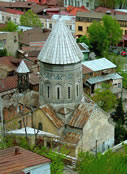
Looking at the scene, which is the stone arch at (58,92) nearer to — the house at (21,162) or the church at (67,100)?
the church at (67,100)

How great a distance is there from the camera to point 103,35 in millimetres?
66250

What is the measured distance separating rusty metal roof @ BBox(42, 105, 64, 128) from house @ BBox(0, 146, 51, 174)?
12.0 meters

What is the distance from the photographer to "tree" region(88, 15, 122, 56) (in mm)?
66250

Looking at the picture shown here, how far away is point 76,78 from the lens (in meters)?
35.0

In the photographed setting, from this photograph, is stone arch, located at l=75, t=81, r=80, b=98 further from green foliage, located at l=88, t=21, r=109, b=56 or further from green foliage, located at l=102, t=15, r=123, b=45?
green foliage, located at l=102, t=15, r=123, b=45

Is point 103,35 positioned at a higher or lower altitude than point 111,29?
lower

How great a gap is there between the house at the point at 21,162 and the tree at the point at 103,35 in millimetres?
45477

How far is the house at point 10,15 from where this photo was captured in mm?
83062

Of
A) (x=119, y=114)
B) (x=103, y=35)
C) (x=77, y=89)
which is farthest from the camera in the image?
(x=103, y=35)

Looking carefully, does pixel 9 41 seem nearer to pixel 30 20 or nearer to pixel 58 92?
pixel 30 20

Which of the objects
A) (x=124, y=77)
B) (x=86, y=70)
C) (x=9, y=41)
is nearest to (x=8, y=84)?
(x=86, y=70)

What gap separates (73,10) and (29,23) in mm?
15522

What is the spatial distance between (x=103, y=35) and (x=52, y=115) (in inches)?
1354

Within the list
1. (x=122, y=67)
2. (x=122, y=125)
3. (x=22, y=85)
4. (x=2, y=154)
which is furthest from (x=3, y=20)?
(x=2, y=154)
